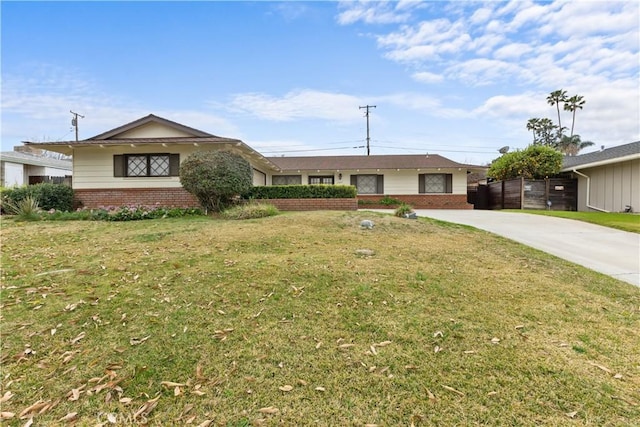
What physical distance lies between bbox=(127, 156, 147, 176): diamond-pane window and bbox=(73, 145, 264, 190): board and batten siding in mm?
242

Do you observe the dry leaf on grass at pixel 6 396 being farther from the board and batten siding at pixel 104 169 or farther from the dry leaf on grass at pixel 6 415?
the board and batten siding at pixel 104 169

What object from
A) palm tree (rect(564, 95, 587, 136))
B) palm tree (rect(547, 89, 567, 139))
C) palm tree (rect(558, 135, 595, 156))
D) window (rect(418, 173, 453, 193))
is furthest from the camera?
palm tree (rect(558, 135, 595, 156))

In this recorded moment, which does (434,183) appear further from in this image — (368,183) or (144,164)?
(144,164)

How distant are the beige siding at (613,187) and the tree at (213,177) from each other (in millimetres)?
16788

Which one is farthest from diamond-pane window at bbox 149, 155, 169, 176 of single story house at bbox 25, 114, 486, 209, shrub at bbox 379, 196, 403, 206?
shrub at bbox 379, 196, 403, 206

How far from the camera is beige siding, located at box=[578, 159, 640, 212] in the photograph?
14141 mm

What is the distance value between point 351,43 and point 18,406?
12851mm

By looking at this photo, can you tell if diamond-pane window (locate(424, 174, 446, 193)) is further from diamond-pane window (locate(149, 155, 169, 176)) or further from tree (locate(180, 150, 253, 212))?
diamond-pane window (locate(149, 155, 169, 176))

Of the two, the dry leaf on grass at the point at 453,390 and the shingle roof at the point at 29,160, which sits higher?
the shingle roof at the point at 29,160

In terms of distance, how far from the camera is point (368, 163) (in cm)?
2161

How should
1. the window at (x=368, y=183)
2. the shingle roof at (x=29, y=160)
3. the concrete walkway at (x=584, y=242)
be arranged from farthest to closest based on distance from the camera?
the shingle roof at (x=29, y=160)
the window at (x=368, y=183)
the concrete walkway at (x=584, y=242)

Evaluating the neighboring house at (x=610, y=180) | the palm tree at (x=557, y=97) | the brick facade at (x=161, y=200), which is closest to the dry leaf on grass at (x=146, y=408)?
the brick facade at (x=161, y=200)

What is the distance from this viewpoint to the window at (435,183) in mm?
20234

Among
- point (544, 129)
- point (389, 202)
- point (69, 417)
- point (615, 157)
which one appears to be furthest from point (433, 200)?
point (544, 129)
